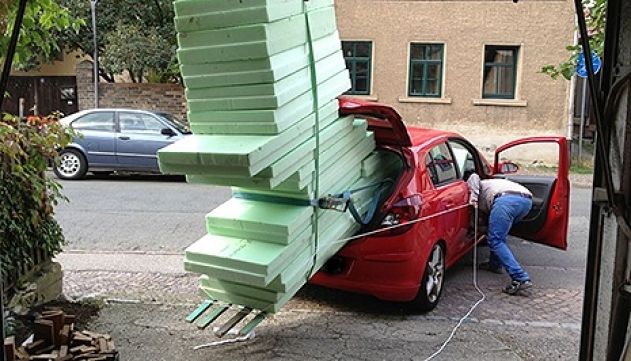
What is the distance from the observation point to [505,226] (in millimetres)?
6121

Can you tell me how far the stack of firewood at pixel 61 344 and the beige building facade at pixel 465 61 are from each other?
15101mm

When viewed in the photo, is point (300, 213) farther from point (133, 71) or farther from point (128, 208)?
point (133, 71)

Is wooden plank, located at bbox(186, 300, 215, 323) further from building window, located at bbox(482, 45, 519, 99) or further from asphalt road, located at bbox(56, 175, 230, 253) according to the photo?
building window, located at bbox(482, 45, 519, 99)

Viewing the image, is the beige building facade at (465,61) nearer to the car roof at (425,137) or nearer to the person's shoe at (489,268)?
the person's shoe at (489,268)

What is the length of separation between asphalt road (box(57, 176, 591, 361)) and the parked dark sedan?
4.97 metres

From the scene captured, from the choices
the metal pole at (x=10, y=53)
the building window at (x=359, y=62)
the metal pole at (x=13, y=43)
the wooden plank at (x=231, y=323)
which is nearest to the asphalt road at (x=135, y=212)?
the wooden plank at (x=231, y=323)

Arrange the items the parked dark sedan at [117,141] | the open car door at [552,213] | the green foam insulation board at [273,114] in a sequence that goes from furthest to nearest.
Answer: the parked dark sedan at [117,141], the open car door at [552,213], the green foam insulation board at [273,114]

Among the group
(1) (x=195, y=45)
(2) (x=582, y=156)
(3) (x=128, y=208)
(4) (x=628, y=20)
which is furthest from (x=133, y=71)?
(4) (x=628, y=20)

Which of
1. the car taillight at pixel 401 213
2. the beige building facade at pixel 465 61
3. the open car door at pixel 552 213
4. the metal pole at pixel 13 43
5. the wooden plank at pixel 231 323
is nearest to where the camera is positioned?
the metal pole at pixel 13 43

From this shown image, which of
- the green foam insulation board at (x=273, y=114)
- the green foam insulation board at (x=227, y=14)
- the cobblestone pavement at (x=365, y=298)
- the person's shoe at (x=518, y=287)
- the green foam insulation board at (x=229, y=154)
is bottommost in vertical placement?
the cobblestone pavement at (x=365, y=298)

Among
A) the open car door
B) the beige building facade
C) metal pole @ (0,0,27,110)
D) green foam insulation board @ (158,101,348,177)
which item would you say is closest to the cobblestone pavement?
the open car door

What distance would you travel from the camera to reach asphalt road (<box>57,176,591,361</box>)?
4.78 meters

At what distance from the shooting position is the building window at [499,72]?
1828 cm

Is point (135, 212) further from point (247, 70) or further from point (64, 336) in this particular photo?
point (247, 70)
